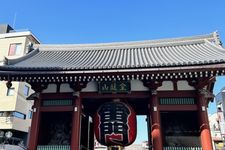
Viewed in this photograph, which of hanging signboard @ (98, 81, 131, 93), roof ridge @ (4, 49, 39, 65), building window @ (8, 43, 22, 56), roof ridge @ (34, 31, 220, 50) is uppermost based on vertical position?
building window @ (8, 43, 22, 56)

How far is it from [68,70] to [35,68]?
1.57 m

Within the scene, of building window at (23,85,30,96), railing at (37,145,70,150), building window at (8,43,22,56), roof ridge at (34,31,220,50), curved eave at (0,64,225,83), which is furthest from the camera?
building window at (8,43,22,56)

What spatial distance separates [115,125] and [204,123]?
12.8 feet

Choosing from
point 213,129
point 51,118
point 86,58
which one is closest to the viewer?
point 51,118

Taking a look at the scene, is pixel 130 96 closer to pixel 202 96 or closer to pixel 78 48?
pixel 202 96

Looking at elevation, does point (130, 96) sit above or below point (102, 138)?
above

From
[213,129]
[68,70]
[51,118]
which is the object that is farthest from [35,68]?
[213,129]

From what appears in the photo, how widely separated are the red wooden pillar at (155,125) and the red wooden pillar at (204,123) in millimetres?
1827

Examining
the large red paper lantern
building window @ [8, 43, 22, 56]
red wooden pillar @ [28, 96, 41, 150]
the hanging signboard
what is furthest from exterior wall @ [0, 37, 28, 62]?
the large red paper lantern

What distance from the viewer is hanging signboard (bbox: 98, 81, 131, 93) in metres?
11.4

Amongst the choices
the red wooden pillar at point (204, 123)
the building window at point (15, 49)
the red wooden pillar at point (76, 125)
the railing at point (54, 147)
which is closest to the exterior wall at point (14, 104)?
the building window at point (15, 49)

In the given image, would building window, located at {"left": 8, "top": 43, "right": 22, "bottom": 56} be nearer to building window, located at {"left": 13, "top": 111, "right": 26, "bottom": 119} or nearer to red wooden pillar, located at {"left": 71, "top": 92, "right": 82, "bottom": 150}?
building window, located at {"left": 13, "top": 111, "right": 26, "bottom": 119}

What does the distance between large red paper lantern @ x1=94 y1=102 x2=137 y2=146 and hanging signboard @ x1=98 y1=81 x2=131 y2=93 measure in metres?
0.81

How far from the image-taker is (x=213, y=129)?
47000 millimetres
